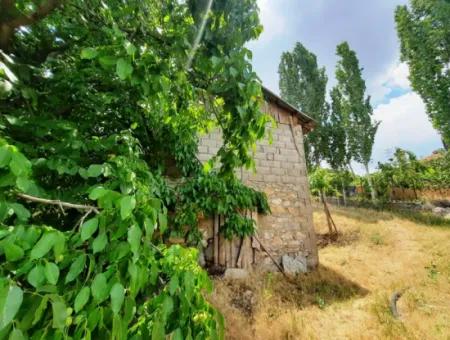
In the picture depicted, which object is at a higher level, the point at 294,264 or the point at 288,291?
the point at 294,264

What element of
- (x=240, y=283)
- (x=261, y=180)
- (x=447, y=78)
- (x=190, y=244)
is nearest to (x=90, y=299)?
(x=190, y=244)

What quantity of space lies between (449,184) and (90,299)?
64.8 ft

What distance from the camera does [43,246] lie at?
64 centimetres

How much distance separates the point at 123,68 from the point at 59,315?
31.2 inches

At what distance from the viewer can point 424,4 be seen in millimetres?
10789

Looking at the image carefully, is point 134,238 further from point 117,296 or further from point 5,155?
point 5,155

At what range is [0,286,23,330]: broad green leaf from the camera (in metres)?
0.53

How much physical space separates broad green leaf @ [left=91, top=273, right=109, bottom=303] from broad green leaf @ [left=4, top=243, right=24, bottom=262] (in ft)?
0.62

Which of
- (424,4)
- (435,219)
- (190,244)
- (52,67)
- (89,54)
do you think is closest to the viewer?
(89,54)

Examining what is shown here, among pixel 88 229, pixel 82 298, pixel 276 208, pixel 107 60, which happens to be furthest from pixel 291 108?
pixel 82 298

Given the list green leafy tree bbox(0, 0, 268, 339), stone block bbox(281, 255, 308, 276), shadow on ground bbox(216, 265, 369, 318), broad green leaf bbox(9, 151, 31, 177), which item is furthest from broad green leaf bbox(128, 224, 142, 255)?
stone block bbox(281, 255, 308, 276)

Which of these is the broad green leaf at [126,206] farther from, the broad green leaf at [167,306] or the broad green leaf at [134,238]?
the broad green leaf at [167,306]

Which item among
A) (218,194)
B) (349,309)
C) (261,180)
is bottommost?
(349,309)

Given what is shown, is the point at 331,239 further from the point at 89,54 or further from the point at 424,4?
the point at 424,4
